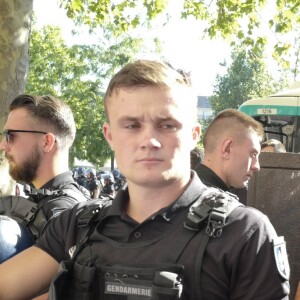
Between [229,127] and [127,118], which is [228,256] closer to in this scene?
[127,118]

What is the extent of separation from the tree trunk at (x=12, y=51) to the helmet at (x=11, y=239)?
319cm

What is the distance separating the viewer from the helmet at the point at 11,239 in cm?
210

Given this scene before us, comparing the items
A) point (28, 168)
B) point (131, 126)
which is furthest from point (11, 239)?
point (28, 168)

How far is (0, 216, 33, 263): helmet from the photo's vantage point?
2.10 m

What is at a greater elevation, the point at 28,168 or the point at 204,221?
the point at 204,221

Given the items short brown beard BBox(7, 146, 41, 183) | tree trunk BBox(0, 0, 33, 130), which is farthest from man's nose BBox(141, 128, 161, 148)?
tree trunk BBox(0, 0, 33, 130)

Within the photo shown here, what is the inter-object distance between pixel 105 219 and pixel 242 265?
0.50m

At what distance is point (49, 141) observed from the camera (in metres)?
3.24

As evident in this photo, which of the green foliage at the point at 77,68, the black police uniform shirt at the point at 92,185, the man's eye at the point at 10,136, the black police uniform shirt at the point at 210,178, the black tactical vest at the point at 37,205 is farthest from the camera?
the green foliage at the point at 77,68

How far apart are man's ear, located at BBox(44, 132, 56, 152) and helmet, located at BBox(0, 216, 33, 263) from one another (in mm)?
986

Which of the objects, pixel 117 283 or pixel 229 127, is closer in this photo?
pixel 117 283

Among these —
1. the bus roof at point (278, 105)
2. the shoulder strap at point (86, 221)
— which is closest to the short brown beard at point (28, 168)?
the shoulder strap at point (86, 221)

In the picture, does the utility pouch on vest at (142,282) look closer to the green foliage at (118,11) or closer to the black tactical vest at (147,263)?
the black tactical vest at (147,263)

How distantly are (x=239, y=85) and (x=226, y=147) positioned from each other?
162 feet
